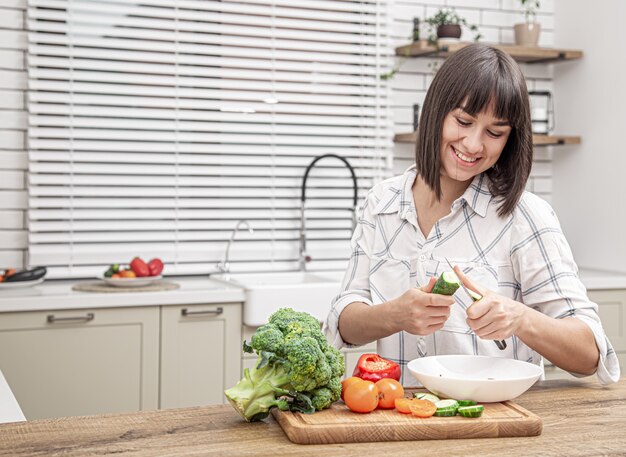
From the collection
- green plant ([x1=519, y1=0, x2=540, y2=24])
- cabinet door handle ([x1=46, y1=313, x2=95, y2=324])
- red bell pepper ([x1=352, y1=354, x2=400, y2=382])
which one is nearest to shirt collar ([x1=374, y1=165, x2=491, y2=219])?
red bell pepper ([x1=352, y1=354, x2=400, y2=382])

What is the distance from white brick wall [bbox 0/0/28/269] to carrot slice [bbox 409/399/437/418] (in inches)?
102

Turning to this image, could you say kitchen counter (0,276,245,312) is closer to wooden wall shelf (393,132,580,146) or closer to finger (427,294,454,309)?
wooden wall shelf (393,132,580,146)

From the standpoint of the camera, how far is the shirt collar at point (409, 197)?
2.02m

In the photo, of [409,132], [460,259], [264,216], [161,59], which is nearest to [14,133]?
[161,59]

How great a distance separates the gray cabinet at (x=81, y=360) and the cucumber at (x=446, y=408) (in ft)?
6.03

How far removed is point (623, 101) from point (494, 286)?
240 cm

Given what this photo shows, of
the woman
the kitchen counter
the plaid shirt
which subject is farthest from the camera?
the kitchen counter

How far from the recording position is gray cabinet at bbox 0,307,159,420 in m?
3.03

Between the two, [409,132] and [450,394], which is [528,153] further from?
[409,132]

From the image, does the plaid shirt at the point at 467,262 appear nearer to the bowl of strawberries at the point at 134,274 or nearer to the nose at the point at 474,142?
the nose at the point at 474,142

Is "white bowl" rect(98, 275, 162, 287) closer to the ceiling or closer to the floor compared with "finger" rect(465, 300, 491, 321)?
closer to the floor

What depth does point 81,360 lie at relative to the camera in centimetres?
311

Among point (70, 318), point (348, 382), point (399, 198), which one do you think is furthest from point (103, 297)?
point (348, 382)

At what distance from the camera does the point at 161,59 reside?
3.78 m
